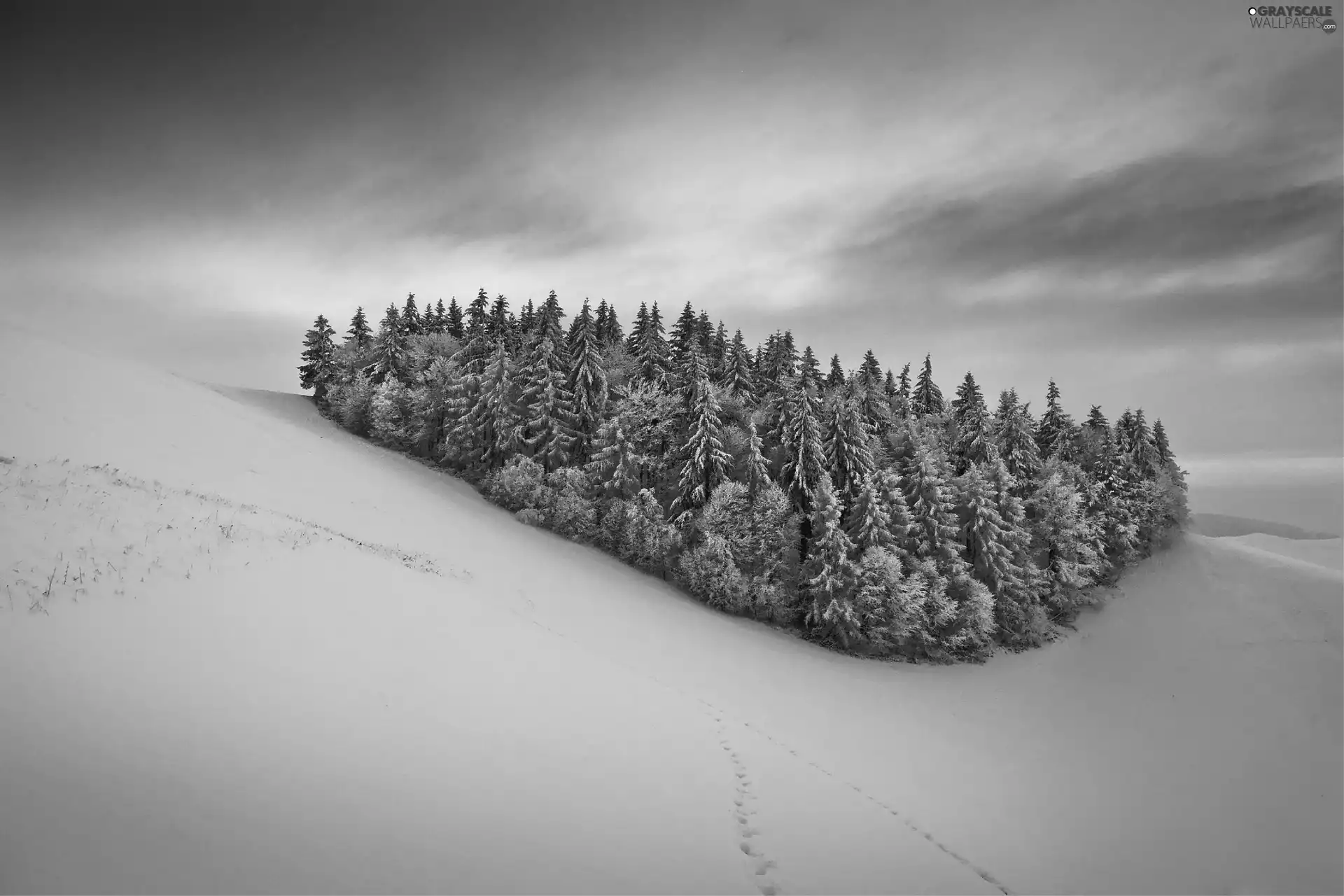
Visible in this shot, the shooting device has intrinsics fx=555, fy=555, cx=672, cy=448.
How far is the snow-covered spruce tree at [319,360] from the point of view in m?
64.4

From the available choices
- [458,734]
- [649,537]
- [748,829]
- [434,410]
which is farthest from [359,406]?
[748,829]

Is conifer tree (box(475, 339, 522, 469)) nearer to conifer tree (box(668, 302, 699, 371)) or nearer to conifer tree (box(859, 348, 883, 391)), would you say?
conifer tree (box(668, 302, 699, 371))

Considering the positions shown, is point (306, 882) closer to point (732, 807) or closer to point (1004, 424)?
point (732, 807)

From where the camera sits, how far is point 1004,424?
173ft

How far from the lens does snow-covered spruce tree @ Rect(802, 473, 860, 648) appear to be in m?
33.2

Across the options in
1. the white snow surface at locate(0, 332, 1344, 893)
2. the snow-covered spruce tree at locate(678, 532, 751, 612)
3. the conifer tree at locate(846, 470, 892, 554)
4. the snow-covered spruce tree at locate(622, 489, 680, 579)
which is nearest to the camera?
the white snow surface at locate(0, 332, 1344, 893)

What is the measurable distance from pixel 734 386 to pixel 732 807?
134ft

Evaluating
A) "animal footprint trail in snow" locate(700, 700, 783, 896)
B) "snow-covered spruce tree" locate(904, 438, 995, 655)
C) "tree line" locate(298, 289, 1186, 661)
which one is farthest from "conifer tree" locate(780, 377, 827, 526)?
"animal footprint trail in snow" locate(700, 700, 783, 896)

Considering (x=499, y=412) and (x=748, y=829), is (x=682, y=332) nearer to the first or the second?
(x=499, y=412)

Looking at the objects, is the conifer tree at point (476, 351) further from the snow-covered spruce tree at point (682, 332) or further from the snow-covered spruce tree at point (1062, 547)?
the snow-covered spruce tree at point (1062, 547)

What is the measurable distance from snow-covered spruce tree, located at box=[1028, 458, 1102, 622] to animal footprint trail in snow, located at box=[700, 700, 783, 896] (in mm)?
40072

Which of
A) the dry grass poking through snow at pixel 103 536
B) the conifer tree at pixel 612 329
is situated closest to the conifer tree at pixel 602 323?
the conifer tree at pixel 612 329

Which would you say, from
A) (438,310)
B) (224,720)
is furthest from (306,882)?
(438,310)

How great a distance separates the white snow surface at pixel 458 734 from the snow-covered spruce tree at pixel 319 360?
3332 centimetres
